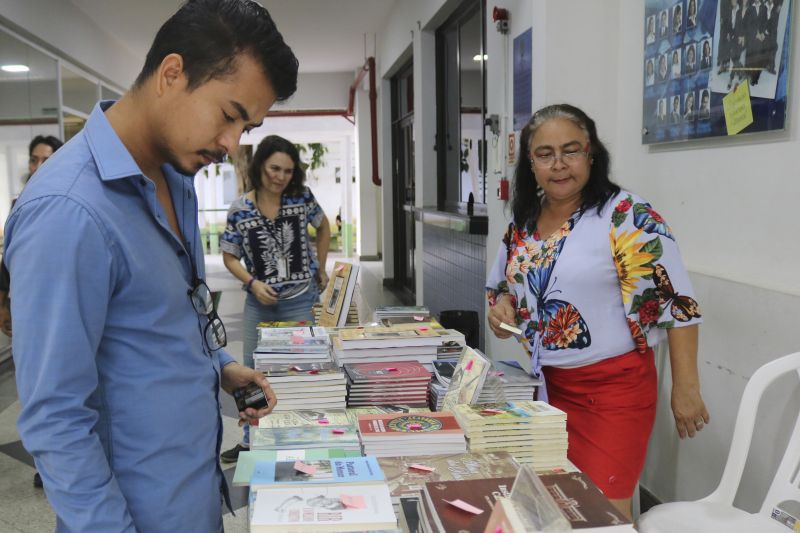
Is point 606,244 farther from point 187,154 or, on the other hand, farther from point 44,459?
point 44,459

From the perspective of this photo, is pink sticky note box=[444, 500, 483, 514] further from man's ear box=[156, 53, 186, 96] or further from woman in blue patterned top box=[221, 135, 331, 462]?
woman in blue patterned top box=[221, 135, 331, 462]

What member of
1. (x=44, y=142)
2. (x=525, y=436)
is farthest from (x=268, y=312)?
(x=525, y=436)

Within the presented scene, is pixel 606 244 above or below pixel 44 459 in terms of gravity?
above

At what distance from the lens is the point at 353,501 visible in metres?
1.02

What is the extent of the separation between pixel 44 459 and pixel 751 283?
Result: 1.90 metres

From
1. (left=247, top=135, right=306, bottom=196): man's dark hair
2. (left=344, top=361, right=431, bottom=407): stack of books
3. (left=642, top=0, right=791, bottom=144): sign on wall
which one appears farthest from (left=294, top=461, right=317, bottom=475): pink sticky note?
(left=247, top=135, right=306, bottom=196): man's dark hair

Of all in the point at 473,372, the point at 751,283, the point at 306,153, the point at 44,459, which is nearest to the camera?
the point at 44,459

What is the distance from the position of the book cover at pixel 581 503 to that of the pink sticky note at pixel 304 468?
0.41 meters

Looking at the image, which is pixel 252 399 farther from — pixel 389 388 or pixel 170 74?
pixel 170 74

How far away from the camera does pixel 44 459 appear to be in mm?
824

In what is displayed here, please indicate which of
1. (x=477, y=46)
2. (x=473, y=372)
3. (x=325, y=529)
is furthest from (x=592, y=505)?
(x=477, y=46)

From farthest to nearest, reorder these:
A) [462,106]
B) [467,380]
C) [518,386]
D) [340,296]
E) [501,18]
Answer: [462,106]
[501,18]
[340,296]
[518,386]
[467,380]

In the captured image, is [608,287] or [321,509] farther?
[608,287]

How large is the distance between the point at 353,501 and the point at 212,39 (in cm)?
72
